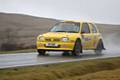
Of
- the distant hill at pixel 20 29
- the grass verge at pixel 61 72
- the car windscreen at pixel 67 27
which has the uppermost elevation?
the car windscreen at pixel 67 27

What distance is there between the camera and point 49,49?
2230 centimetres

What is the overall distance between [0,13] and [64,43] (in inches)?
2495

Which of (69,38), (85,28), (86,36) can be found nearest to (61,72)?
(69,38)

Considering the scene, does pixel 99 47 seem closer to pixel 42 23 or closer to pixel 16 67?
pixel 16 67

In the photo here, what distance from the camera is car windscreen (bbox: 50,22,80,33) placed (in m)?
23.7

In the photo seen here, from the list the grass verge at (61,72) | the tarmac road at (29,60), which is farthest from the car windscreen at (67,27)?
the grass verge at (61,72)

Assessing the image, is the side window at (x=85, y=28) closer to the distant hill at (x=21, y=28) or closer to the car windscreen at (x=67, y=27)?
the car windscreen at (x=67, y=27)

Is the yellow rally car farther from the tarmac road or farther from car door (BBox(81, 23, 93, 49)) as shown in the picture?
the tarmac road

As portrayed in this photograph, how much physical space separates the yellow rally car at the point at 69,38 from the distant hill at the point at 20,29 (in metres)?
24.7

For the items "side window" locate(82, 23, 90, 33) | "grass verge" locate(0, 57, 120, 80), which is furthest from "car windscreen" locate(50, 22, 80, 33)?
"grass verge" locate(0, 57, 120, 80)

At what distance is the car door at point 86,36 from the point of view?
24.0m

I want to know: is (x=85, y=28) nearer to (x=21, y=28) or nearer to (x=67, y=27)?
(x=67, y=27)

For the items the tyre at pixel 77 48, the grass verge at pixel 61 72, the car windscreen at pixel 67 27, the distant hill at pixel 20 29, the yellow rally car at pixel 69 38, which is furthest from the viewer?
the distant hill at pixel 20 29

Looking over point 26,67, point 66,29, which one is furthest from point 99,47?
point 26,67
